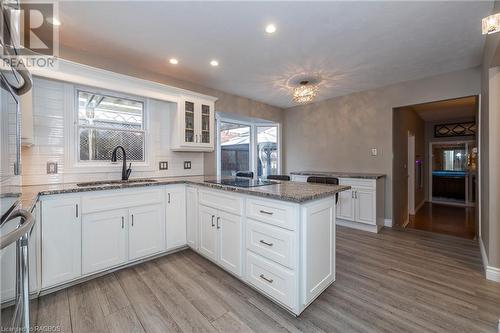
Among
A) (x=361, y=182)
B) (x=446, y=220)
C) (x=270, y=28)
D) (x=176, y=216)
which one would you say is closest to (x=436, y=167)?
(x=446, y=220)

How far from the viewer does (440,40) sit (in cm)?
235

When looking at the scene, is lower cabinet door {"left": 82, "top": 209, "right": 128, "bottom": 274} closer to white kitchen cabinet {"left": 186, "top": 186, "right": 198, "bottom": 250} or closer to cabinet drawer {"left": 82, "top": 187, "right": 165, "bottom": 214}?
cabinet drawer {"left": 82, "top": 187, "right": 165, "bottom": 214}

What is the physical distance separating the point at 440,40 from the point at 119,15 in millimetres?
3229

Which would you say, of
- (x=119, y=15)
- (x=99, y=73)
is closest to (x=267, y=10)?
(x=119, y=15)

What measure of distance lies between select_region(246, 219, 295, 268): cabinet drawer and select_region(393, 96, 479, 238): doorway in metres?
3.13

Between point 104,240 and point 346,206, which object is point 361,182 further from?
point 104,240

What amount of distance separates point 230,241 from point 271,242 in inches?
21.9

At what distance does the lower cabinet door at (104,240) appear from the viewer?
2146mm

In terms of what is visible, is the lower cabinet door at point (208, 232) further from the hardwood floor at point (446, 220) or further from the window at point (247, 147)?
the hardwood floor at point (446, 220)

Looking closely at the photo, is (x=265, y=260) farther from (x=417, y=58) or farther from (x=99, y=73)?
(x=417, y=58)

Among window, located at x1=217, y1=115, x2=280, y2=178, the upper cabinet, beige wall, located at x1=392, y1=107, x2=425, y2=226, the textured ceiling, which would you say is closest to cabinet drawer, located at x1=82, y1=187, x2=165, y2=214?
the upper cabinet

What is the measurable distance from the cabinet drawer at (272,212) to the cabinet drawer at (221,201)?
0.52 ft

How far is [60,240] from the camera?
2.00 m

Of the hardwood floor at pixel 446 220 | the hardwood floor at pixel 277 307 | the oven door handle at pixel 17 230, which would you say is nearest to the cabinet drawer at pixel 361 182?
the hardwood floor at pixel 277 307
